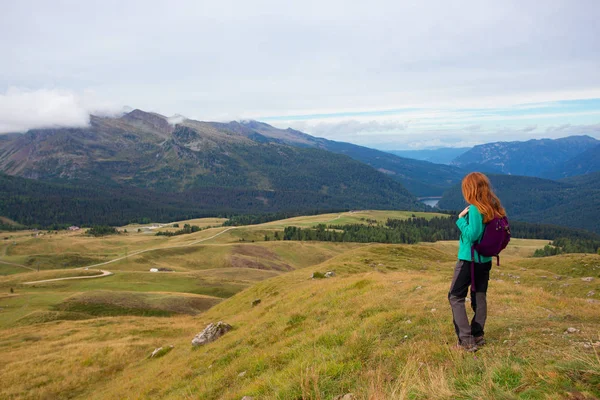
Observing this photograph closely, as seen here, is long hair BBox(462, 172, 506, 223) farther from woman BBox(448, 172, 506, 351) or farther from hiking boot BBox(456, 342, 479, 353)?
hiking boot BBox(456, 342, 479, 353)

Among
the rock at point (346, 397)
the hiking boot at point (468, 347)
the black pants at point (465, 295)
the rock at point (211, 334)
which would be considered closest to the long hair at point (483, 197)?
the black pants at point (465, 295)

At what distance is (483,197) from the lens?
9641 mm

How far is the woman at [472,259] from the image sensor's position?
9508 millimetres

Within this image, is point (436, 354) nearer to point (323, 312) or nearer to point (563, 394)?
point (563, 394)

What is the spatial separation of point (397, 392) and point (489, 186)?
232 inches

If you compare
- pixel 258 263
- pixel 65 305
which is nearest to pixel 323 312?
pixel 65 305

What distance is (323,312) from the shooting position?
61.5 ft

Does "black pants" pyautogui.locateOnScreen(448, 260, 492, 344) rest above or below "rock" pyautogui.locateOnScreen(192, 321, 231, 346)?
above

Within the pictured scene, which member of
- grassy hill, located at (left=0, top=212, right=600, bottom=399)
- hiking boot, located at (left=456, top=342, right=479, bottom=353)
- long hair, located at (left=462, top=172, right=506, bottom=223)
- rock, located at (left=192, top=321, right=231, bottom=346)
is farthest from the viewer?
rock, located at (left=192, top=321, right=231, bottom=346)

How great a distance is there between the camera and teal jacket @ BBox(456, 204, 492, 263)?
31.1 ft

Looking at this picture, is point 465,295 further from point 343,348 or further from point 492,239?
point 343,348

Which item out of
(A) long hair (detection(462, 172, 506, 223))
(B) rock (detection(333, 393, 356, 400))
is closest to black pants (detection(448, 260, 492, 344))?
(A) long hair (detection(462, 172, 506, 223))

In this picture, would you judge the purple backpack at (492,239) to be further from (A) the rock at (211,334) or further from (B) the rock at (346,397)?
(A) the rock at (211,334)

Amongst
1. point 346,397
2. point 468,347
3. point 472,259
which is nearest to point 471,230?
point 472,259
